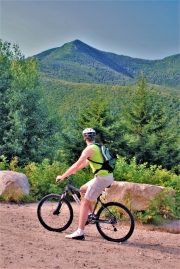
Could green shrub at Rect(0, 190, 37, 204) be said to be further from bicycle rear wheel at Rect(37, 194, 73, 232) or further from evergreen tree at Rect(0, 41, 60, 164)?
evergreen tree at Rect(0, 41, 60, 164)

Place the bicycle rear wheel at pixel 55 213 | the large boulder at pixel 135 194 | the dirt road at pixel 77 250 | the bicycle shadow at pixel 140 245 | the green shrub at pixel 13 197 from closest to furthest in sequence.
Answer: the dirt road at pixel 77 250, the bicycle shadow at pixel 140 245, the bicycle rear wheel at pixel 55 213, the large boulder at pixel 135 194, the green shrub at pixel 13 197

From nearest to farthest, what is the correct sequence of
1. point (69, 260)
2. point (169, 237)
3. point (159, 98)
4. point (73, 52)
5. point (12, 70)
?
point (69, 260) < point (169, 237) < point (159, 98) < point (12, 70) < point (73, 52)

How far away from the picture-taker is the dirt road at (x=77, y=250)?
4.67 metres

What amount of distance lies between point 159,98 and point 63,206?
15.4 m

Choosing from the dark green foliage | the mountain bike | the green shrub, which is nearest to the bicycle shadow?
the mountain bike

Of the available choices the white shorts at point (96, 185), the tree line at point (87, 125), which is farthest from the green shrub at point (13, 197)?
the tree line at point (87, 125)

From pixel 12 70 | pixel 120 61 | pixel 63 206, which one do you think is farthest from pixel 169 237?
pixel 120 61

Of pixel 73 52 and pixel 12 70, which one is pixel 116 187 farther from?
pixel 73 52

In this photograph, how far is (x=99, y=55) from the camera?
17425cm

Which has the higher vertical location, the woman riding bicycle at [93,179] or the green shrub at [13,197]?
the woman riding bicycle at [93,179]

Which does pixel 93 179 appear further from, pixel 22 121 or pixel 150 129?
pixel 22 121

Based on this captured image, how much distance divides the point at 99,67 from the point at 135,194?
439ft

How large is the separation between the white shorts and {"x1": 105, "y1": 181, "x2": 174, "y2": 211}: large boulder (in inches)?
89.9

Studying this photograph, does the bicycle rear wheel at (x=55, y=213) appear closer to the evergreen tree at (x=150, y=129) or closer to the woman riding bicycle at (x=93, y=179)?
the woman riding bicycle at (x=93, y=179)
